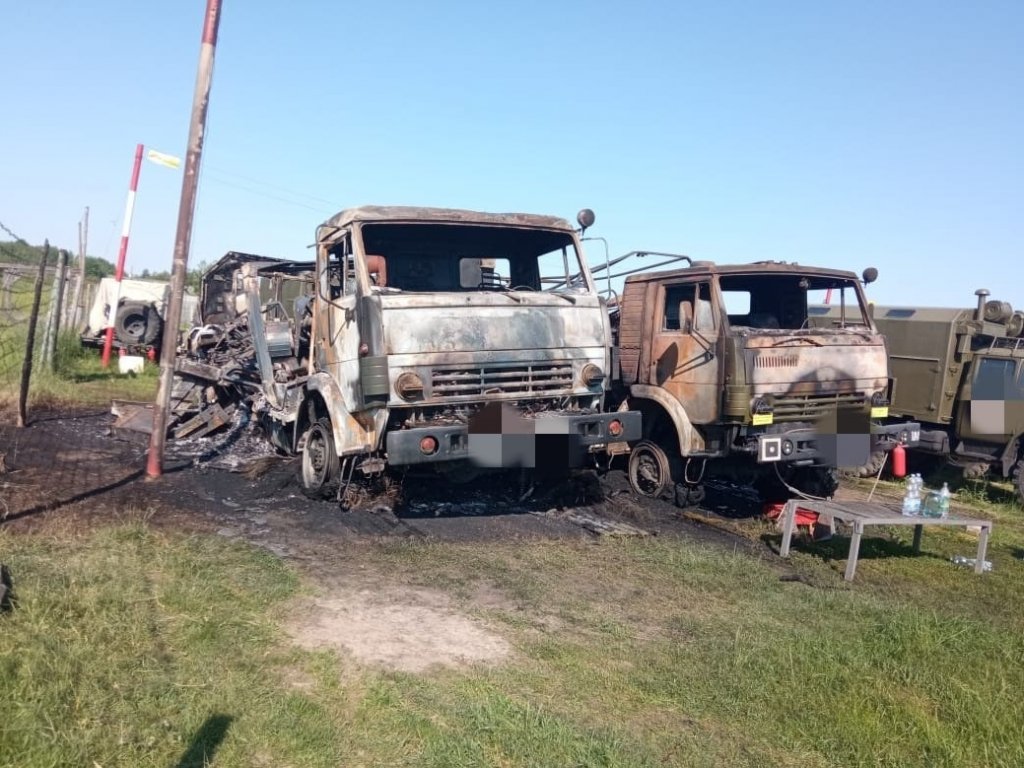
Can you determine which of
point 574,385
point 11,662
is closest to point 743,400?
point 574,385

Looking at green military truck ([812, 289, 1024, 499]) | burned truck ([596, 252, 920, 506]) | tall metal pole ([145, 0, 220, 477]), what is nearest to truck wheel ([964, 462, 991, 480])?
green military truck ([812, 289, 1024, 499])

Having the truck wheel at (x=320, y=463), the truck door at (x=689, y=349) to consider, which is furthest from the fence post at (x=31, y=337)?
the truck door at (x=689, y=349)

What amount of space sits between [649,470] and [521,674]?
15.3 ft

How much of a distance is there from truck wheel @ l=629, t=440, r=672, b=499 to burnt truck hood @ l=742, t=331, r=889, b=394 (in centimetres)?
130

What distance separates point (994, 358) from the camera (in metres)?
9.86

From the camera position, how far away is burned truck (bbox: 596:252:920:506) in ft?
24.5

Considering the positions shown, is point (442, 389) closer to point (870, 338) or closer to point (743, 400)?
point (743, 400)

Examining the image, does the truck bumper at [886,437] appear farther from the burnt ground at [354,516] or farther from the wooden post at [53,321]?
the wooden post at [53,321]

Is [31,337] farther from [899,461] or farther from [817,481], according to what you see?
[899,461]

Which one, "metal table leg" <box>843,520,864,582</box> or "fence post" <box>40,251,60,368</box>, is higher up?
"fence post" <box>40,251,60,368</box>

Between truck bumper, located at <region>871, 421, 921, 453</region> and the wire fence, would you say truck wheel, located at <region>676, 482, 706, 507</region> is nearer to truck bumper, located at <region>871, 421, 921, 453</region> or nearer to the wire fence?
truck bumper, located at <region>871, 421, 921, 453</region>

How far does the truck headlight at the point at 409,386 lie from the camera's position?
614 cm

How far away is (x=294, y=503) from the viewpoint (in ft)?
24.5

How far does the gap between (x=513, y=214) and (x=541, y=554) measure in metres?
2.92
